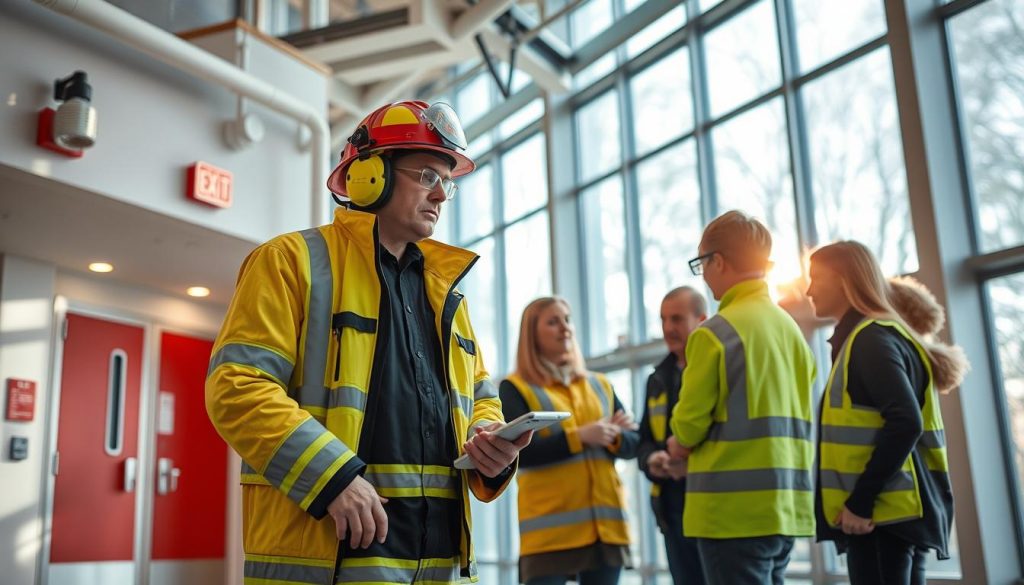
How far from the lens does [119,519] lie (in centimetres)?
570

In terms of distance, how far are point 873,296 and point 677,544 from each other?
1192mm

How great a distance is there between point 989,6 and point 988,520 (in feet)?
9.40

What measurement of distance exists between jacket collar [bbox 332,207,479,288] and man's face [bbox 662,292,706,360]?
5.67 ft

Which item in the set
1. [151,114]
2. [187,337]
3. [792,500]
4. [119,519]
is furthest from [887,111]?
[119,519]

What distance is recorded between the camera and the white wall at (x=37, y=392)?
5070 millimetres

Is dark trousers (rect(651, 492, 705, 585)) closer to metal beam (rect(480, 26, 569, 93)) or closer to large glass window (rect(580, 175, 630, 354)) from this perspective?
large glass window (rect(580, 175, 630, 354))

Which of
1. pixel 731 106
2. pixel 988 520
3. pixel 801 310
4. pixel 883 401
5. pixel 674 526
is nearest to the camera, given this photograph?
pixel 883 401

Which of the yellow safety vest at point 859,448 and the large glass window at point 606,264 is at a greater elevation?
the large glass window at point 606,264

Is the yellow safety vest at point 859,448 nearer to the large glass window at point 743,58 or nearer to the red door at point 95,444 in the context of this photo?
the large glass window at point 743,58

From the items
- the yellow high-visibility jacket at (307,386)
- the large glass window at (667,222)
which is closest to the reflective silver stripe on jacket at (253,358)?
the yellow high-visibility jacket at (307,386)

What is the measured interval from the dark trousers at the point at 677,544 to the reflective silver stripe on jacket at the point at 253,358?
2.09 meters

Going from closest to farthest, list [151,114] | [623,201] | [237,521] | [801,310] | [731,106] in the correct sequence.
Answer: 1. [151,114]
2. [801,310]
3. [237,521]
4. [731,106]
5. [623,201]

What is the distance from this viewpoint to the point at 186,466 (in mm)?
6184

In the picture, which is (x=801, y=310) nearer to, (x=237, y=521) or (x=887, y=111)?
(x=887, y=111)
